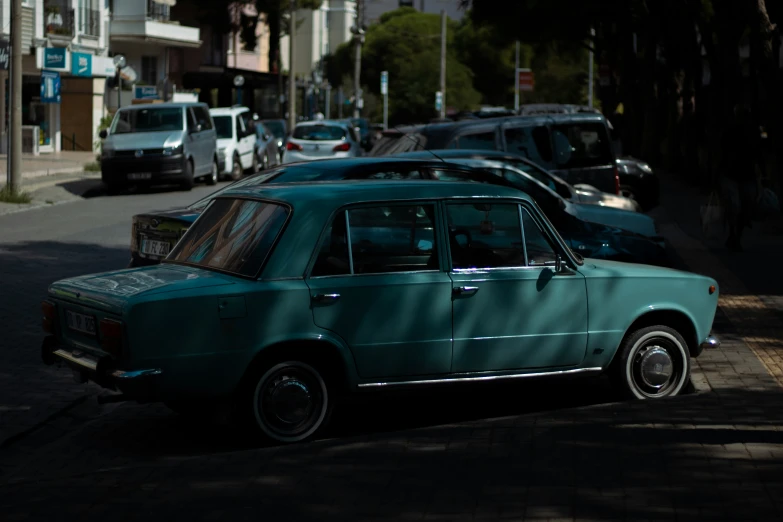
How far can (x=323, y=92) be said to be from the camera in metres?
106

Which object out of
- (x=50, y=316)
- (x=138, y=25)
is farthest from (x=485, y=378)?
(x=138, y=25)

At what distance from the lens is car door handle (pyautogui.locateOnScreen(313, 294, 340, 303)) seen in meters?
6.98

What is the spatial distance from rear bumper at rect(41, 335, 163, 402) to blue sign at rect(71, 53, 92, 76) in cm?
3704

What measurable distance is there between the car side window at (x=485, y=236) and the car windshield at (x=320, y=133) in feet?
80.3

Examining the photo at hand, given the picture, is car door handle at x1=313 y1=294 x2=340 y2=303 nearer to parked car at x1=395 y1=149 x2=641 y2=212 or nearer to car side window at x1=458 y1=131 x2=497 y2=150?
parked car at x1=395 y1=149 x2=641 y2=212

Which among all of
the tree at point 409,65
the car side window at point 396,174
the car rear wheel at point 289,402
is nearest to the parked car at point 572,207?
the car side window at point 396,174

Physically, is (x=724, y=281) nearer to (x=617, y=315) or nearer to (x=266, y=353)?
(x=617, y=315)

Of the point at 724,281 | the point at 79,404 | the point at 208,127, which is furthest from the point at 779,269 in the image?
the point at 208,127

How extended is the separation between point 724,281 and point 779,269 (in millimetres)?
1558

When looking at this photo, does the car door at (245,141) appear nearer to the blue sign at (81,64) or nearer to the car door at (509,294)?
the blue sign at (81,64)

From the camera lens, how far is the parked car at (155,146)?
2792 centimetres

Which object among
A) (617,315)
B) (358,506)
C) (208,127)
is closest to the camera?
(358,506)

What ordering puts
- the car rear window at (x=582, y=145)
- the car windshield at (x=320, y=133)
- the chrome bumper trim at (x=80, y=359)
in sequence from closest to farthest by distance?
the chrome bumper trim at (x=80, y=359) → the car rear window at (x=582, y=145) → the car windshield at (x=320, y=133)

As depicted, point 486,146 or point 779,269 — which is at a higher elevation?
point 486,146
